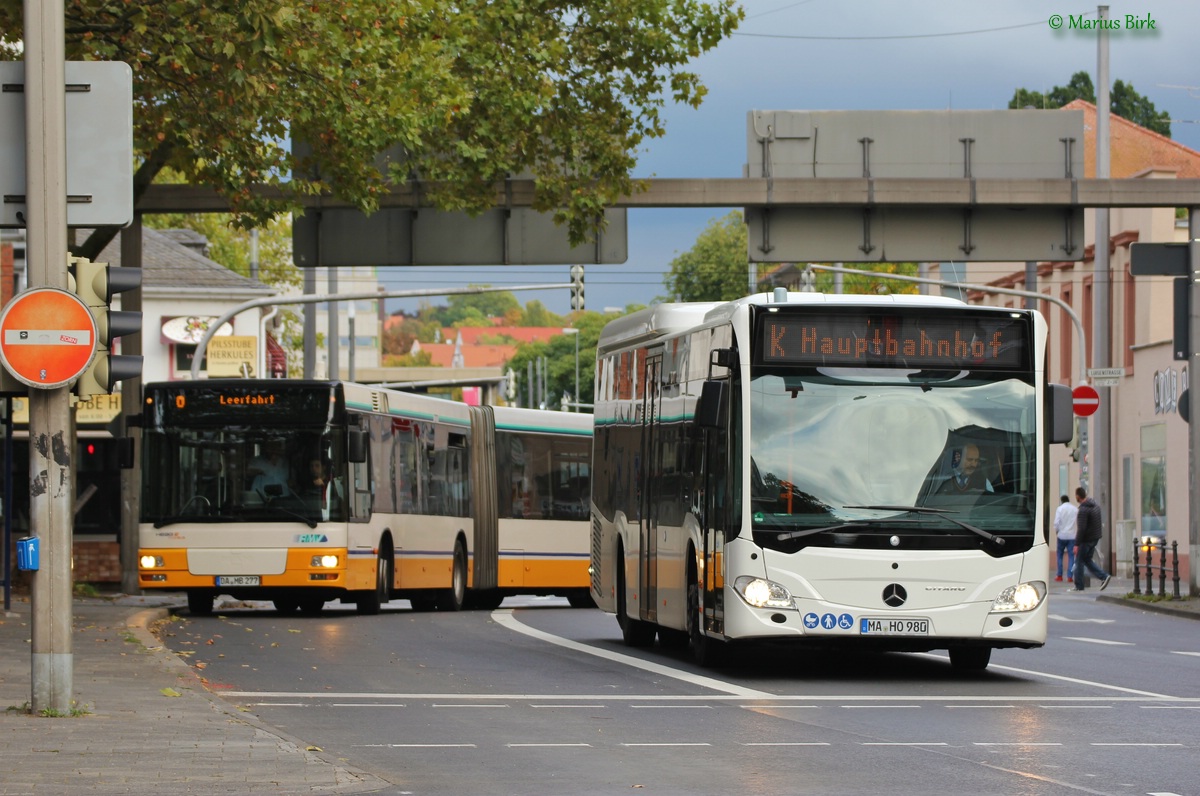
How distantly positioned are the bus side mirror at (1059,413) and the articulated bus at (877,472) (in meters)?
0.02

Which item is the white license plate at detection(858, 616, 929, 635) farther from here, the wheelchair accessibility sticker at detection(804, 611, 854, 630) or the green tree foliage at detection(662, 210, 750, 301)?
the green tree foliage at detection(662, 210, 750, 301)

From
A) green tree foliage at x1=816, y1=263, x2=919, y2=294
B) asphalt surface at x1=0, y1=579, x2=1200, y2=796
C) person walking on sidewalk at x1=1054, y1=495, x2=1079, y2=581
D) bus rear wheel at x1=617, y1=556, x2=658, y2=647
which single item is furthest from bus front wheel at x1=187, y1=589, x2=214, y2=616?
green tree foliage at x1=816, y1=263, x2=919, y2=294

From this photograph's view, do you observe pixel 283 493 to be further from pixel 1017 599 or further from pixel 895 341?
pixel 1017 599

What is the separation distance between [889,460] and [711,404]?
137 centimetres

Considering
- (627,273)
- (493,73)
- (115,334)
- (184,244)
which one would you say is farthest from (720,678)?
(184,244)

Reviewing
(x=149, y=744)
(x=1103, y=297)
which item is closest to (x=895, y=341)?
(x=149, y=744)

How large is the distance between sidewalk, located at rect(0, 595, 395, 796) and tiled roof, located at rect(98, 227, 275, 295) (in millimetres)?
61582

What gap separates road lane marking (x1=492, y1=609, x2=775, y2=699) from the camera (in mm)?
16500

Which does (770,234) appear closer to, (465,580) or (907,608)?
(465,580)

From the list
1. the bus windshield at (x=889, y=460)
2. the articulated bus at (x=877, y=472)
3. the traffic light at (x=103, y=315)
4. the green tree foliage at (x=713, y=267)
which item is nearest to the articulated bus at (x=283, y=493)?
the articulated bus at (x=877, y=472)

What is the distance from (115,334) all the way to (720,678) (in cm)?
637

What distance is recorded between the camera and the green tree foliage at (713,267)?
121 meters

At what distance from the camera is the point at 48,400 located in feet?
42.7

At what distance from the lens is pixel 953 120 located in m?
35.0
